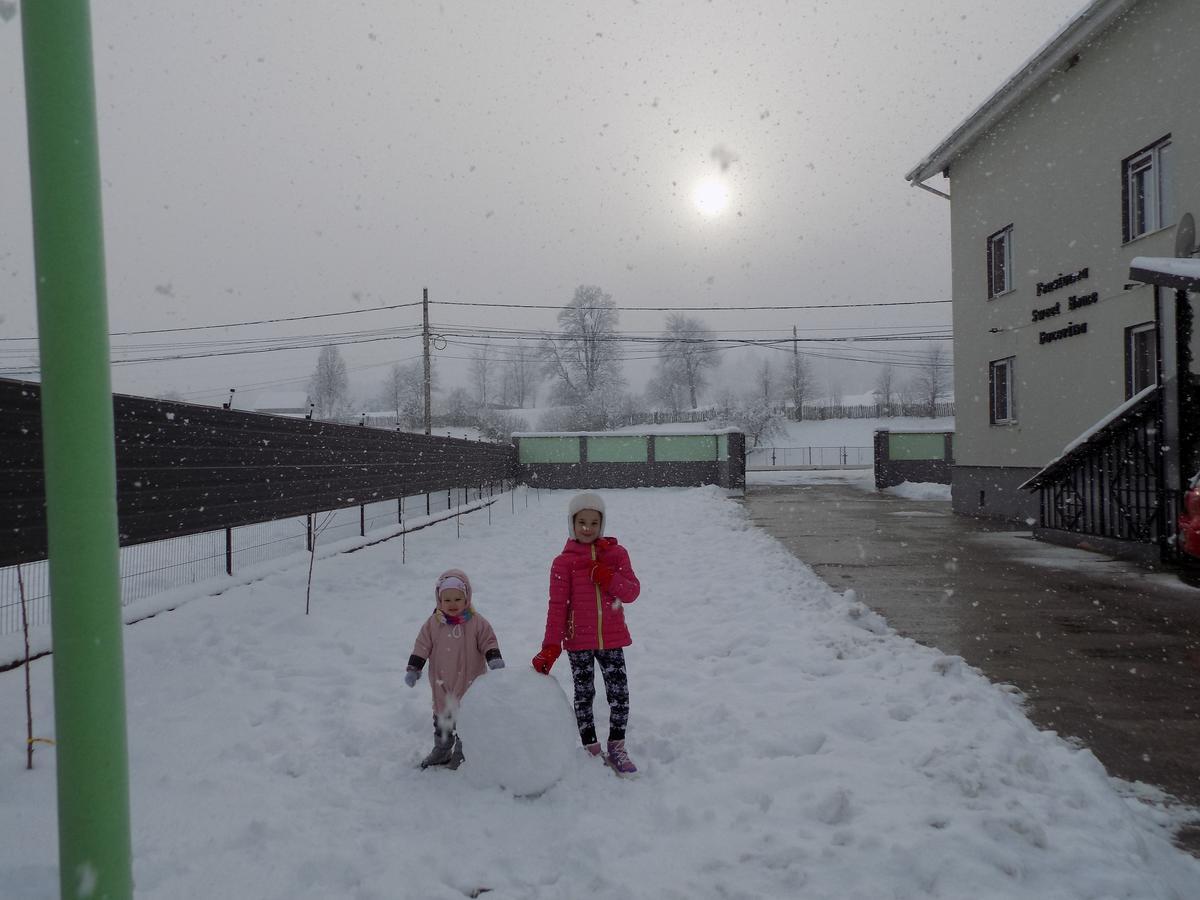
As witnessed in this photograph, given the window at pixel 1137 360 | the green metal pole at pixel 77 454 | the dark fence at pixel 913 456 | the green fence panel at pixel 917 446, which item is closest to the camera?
the green metal pole at pixel 77 454

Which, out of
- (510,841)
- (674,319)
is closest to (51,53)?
(510,841)

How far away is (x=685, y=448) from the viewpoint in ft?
86.3

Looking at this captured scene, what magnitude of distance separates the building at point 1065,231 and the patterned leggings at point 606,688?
816cm

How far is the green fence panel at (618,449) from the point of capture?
86.3ft

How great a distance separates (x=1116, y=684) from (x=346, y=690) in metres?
4.86

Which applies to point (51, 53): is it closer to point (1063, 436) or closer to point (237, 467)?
point (237, 467)

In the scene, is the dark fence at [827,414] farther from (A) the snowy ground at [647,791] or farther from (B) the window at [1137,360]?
(A) the snowy ground at [647,791]

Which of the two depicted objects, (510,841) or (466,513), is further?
(466,513)

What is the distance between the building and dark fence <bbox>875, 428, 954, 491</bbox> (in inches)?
375

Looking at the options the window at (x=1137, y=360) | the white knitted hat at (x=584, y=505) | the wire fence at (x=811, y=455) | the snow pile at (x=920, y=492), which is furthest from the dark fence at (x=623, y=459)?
the wire fence at (x=811, y=455)

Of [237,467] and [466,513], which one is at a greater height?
[237,467]

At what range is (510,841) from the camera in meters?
2.87

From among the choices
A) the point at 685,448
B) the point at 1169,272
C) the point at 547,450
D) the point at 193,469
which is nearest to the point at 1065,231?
the point at 1169,272

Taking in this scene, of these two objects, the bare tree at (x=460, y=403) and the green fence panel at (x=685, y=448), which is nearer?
the green fence panel at (x=685, y=448)
